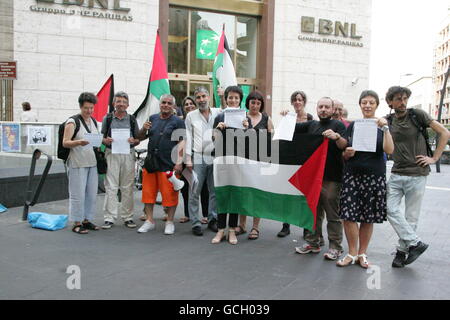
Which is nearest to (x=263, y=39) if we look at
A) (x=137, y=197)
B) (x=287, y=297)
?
(x=137, y=197)

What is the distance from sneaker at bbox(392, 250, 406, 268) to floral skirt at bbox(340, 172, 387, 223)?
509 mm

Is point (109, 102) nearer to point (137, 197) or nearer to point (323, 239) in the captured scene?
point (137, 197)

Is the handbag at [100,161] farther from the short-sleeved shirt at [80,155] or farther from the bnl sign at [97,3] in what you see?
the bnl sign at [97,3]

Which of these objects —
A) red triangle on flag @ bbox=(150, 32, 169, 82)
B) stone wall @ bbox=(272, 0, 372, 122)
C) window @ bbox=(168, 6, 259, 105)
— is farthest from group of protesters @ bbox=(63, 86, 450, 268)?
stone wall @ bbox=(272, 0, 372, 122)

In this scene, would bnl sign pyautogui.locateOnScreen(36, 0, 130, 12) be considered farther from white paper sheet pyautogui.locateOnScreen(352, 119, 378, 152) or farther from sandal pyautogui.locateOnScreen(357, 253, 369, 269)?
sandal pyautogui.locateOnScreen(357, 253, 369, 269)

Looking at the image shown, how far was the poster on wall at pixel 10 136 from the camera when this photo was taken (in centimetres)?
1147

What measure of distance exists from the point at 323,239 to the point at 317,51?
49.6 ft

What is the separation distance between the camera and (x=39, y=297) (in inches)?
146

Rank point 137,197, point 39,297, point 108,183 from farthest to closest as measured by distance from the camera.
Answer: point 137,197
point 108,183
point 39,297

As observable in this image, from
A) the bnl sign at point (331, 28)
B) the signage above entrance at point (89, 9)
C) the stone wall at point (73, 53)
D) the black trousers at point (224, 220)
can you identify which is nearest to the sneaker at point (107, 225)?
the black trousers at point (224, 220)

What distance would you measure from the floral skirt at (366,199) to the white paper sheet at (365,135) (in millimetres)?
311

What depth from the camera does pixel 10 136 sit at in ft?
37.8

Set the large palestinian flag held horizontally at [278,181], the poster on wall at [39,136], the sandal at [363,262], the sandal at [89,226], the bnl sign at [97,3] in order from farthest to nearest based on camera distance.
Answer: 1. the bnl sign at [97,3]
2. the poster on wall at [39,136]
3. the sandal at [89,226]
4. the large palestinian flag held horizontally at [278,181]
5. the sandal at [363,262]

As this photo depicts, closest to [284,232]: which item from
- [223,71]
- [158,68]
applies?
[223,71]
